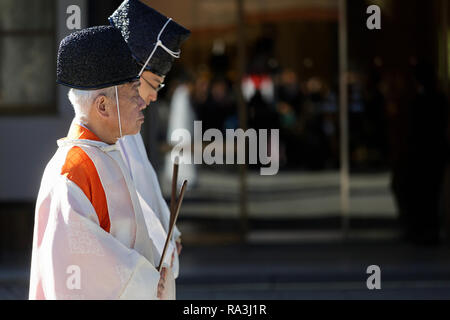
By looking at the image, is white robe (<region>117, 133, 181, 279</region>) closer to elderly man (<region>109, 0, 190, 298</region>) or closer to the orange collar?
elderly man (<region>109, 0, 190, 298</region>)

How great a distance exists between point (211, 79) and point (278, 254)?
1956 mm

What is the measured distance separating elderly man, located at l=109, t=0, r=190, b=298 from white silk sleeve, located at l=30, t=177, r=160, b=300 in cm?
67

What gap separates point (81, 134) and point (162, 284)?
522 millimetres

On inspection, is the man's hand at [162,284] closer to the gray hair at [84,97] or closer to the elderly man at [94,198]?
the elderly man at [94,198]

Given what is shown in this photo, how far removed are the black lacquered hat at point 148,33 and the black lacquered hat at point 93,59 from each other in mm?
629

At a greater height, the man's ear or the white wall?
the man's ear

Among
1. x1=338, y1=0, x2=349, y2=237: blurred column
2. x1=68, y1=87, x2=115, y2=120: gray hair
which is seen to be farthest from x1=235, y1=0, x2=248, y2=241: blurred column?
x1=68, y1=87, x2=115, y2=120: gray hair

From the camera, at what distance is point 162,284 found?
2824mm

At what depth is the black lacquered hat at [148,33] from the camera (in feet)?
10.8

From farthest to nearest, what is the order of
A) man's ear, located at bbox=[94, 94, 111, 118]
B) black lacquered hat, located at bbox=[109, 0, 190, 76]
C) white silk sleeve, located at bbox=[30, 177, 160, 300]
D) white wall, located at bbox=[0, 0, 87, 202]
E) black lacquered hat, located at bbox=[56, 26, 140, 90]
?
white wall, located at bbox=[0, 0, 87, 202] < black lacquered hat, located at bbox=[109, 0, 190, 76] < man's ear, located at bbox=[94, 94, 111, 118] < black lacquered hat, located at bbox=[56, 26, 140, 90] < white silk sleeve, located at bbox=[30, 177, 160, 300]

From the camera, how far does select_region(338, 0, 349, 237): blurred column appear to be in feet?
32.0

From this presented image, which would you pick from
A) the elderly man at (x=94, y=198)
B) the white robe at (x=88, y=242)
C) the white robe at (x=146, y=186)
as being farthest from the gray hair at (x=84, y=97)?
the white robe at (x=146, y=186)

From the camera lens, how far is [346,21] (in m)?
9.74

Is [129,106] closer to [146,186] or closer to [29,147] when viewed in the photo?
[146,186]
